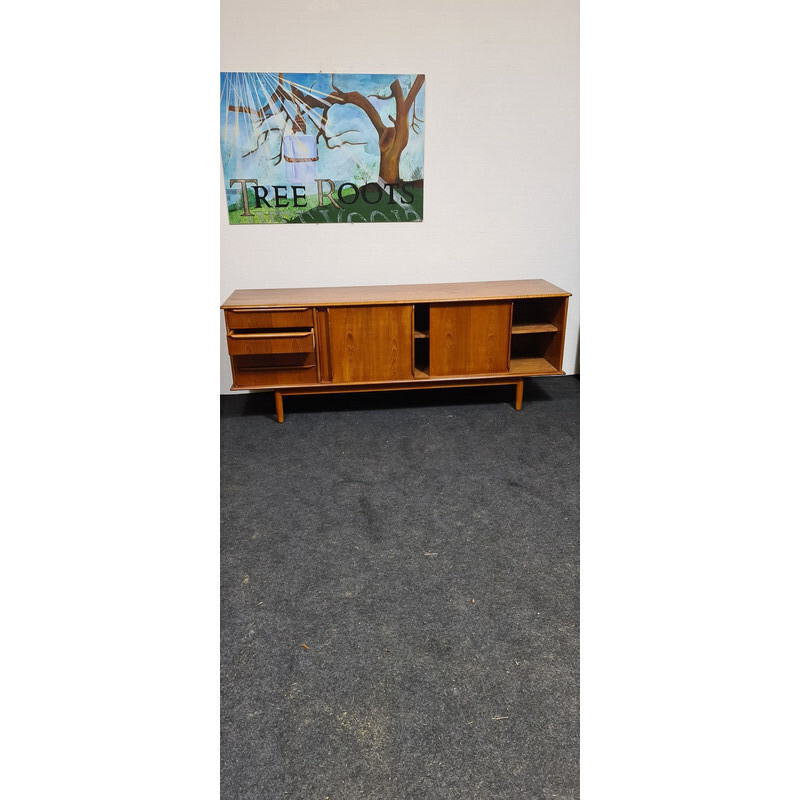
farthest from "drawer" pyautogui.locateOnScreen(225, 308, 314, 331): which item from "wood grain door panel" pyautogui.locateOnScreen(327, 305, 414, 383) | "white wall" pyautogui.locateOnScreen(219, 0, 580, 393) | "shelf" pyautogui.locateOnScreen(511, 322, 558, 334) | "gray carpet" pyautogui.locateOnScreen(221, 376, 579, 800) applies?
"shelf" pyautogui.locateOnScreen(511, 322, 558, 334)

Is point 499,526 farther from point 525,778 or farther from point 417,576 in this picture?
point 525,778

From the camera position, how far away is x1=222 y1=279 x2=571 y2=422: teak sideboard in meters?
2.58

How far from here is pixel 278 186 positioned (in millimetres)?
2816

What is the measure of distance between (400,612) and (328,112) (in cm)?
234

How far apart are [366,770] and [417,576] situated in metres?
0.62

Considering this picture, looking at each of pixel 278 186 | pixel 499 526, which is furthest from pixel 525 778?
pixel 278 186

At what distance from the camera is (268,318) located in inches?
101

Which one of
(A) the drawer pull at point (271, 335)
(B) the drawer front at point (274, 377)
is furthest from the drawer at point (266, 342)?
(B) the drawer front at point (274, 377)

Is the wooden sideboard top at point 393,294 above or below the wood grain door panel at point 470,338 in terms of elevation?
above

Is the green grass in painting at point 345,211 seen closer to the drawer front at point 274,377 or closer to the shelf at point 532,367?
the drawer front at point 274,377

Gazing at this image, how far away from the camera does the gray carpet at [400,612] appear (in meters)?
1.13

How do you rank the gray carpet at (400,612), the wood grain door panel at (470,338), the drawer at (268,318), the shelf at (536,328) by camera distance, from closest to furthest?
the gray carpet at (400,612) → the drawer at (268,318) → the wood grain door panel at (470,338) → the shelf at (536,328)

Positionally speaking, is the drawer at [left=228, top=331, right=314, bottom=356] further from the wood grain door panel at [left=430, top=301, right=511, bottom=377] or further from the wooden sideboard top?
the wood grain door panel at [left=430, top=301, right=511, bottom=377]

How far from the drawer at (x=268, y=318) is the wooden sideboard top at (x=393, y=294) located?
32 mm
